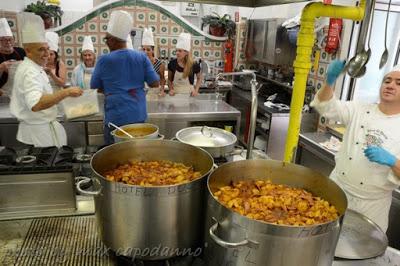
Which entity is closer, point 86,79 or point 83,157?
point 83,157

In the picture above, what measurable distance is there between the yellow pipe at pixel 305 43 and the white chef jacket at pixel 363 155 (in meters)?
0.53

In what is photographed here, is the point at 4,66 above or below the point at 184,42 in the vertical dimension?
below

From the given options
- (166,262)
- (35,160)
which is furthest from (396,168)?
(35,160)

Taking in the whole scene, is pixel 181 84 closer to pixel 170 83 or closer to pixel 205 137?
pixel 170 83

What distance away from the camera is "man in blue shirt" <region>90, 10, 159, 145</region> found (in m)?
2.26

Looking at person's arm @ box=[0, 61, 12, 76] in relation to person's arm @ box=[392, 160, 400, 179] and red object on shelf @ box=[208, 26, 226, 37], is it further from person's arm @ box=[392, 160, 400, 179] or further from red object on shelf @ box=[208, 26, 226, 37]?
person's arm @ box=[392, 160, 400, 179]

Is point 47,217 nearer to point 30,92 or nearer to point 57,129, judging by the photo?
point 30,92

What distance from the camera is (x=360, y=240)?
98 cm

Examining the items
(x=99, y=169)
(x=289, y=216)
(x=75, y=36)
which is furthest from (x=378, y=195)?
(x=75, y=36)

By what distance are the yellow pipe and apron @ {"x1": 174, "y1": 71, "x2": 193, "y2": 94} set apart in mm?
3037

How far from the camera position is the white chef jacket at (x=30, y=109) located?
Result: 1.80 meters

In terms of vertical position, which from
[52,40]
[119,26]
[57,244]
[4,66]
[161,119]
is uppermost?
[119,26]

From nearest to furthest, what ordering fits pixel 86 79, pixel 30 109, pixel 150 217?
pixel 150 217 < pixel 30 109 < pixel 86 79

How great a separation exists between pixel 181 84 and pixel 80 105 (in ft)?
7.53
